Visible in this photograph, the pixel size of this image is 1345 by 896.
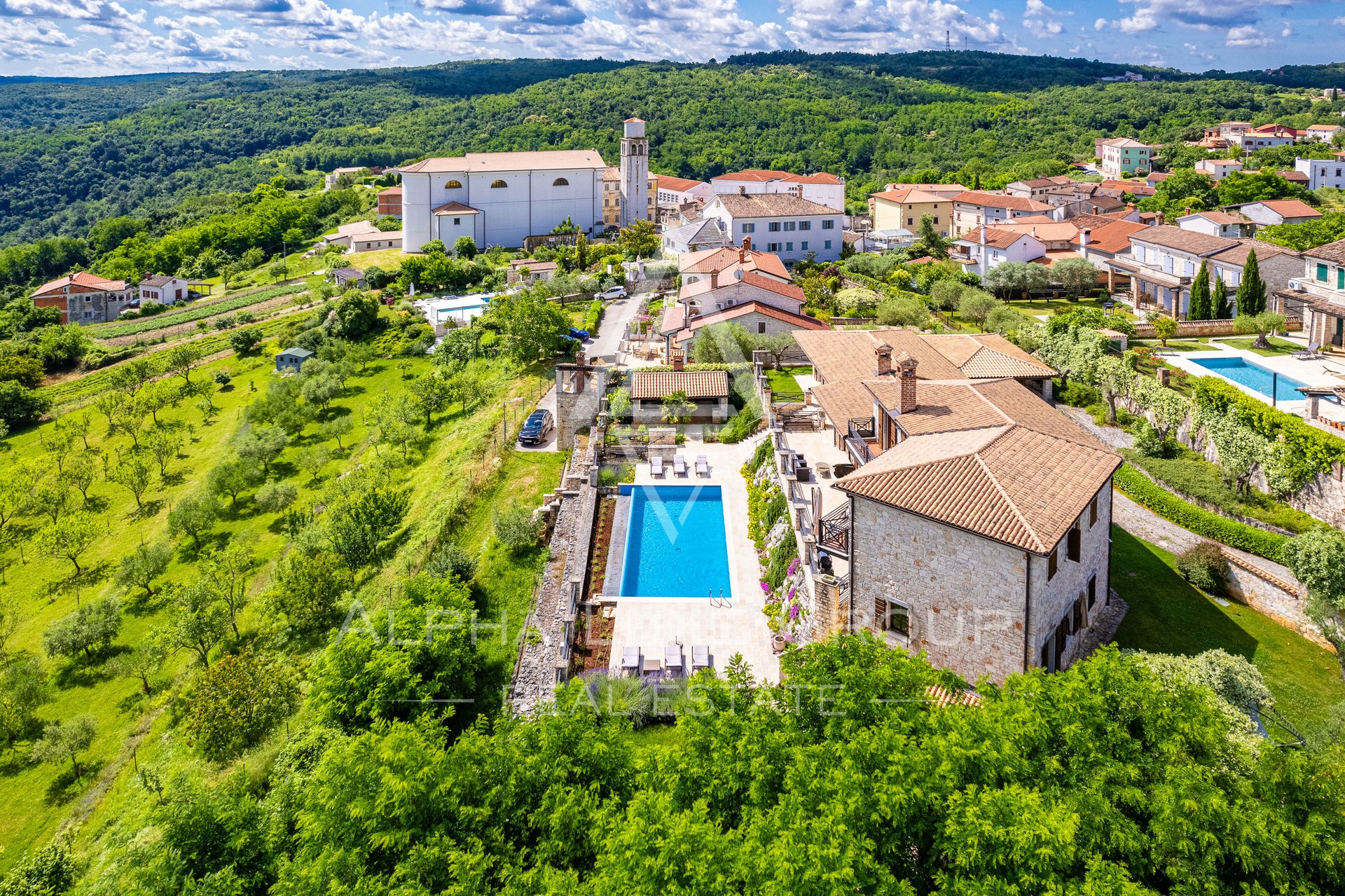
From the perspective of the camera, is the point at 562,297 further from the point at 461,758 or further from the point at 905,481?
the point at 461,758

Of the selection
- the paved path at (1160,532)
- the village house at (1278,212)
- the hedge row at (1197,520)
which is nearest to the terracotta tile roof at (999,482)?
the paved path at (1160,532)

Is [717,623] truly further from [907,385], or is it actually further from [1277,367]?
[1277,367]

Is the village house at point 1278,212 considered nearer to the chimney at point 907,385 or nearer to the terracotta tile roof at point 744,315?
the terracotta tile roof at point 744,315

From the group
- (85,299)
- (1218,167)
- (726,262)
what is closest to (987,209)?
(726,262)

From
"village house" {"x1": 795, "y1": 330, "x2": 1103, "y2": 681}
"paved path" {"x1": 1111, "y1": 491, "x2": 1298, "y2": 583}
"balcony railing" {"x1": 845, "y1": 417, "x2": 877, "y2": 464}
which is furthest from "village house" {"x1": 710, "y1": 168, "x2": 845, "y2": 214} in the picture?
"village house" {"x1": 795, "y1": 330, "x2": 1103, "y2": 681}

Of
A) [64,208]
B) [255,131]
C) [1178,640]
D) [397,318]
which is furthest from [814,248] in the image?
[255,131]

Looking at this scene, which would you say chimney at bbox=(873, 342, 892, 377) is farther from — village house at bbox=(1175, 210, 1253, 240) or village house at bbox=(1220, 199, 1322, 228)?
village house at bbox=(1220, 199, 1322, 228)
